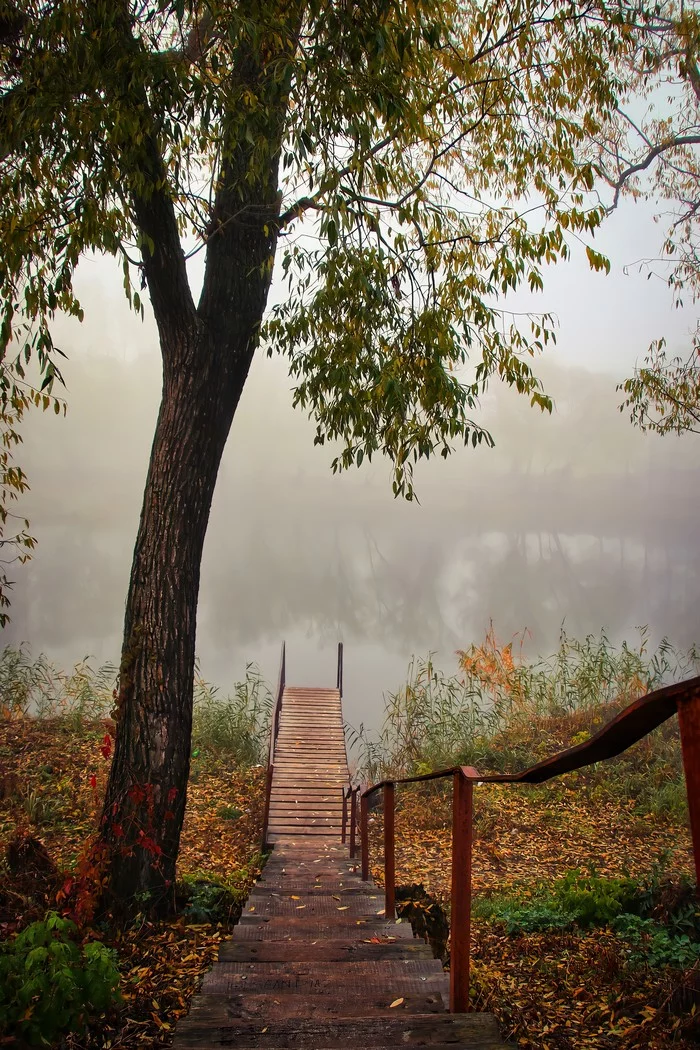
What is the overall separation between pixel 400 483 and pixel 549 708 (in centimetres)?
577

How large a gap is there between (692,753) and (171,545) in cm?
436

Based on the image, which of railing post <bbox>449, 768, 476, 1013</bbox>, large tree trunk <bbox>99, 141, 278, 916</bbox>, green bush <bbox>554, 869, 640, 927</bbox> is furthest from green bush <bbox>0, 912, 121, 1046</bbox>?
green bush <bbox>554, 869, 640, 927</bbox>

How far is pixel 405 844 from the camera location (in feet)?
25.7

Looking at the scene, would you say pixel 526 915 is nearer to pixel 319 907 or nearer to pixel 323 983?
pixel 319 907

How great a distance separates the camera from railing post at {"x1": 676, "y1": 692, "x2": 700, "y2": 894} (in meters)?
1.07

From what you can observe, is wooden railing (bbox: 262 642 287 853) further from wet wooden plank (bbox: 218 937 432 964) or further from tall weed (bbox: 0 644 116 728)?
wet wooden plank (bbox: 218 937 432 964)

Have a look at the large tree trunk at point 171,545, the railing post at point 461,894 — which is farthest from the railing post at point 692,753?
the large tree trunk at point 171,545

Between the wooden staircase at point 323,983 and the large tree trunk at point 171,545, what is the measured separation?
2.79 feet

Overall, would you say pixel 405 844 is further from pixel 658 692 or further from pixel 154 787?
pixel 658 692

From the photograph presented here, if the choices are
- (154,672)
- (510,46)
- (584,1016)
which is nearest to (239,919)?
(154,672)

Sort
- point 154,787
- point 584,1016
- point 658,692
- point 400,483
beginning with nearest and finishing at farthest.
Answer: point 658,692 < point 584,1016 < point 154,787 < point 400,483

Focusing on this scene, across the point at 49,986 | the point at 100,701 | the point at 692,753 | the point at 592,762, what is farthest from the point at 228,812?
the point at 692,753

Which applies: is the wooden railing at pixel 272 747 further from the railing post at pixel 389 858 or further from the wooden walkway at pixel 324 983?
the railing post at pixel 389 858

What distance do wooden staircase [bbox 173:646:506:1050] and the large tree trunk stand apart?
2.79 feet
